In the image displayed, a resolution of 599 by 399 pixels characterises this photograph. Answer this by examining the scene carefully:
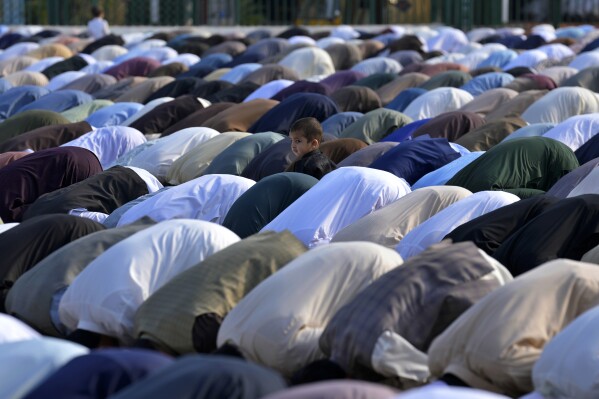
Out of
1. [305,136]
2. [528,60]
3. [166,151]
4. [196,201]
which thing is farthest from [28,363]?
[528,60]

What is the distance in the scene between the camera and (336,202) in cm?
671

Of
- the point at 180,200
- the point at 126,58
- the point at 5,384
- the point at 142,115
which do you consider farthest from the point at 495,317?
the point at 126,58

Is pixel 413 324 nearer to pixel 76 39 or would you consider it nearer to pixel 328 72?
pixel 328 72

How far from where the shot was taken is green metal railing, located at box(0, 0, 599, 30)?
17812 mm

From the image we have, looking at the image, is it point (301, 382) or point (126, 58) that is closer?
point (301, 382)

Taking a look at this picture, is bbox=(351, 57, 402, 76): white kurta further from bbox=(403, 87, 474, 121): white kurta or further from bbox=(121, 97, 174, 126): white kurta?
bbox=(121, 97, 174, 126): white kurta

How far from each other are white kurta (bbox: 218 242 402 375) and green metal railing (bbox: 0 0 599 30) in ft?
42.9

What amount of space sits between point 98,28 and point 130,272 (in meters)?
12.2

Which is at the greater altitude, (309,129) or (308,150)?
(309,129)

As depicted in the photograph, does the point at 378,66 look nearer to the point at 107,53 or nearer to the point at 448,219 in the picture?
the point at 107,53

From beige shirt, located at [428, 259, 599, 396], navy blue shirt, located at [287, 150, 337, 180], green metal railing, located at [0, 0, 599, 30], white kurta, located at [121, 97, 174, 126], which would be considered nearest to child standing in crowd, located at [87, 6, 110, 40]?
green metal railing, located at [0, 0, 599, 30]

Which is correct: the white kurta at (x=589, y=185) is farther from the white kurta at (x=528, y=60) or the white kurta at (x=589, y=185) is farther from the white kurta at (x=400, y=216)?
the white kurta at (x=528, y=60)

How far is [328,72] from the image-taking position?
13719 mm

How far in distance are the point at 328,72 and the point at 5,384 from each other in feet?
32.7
